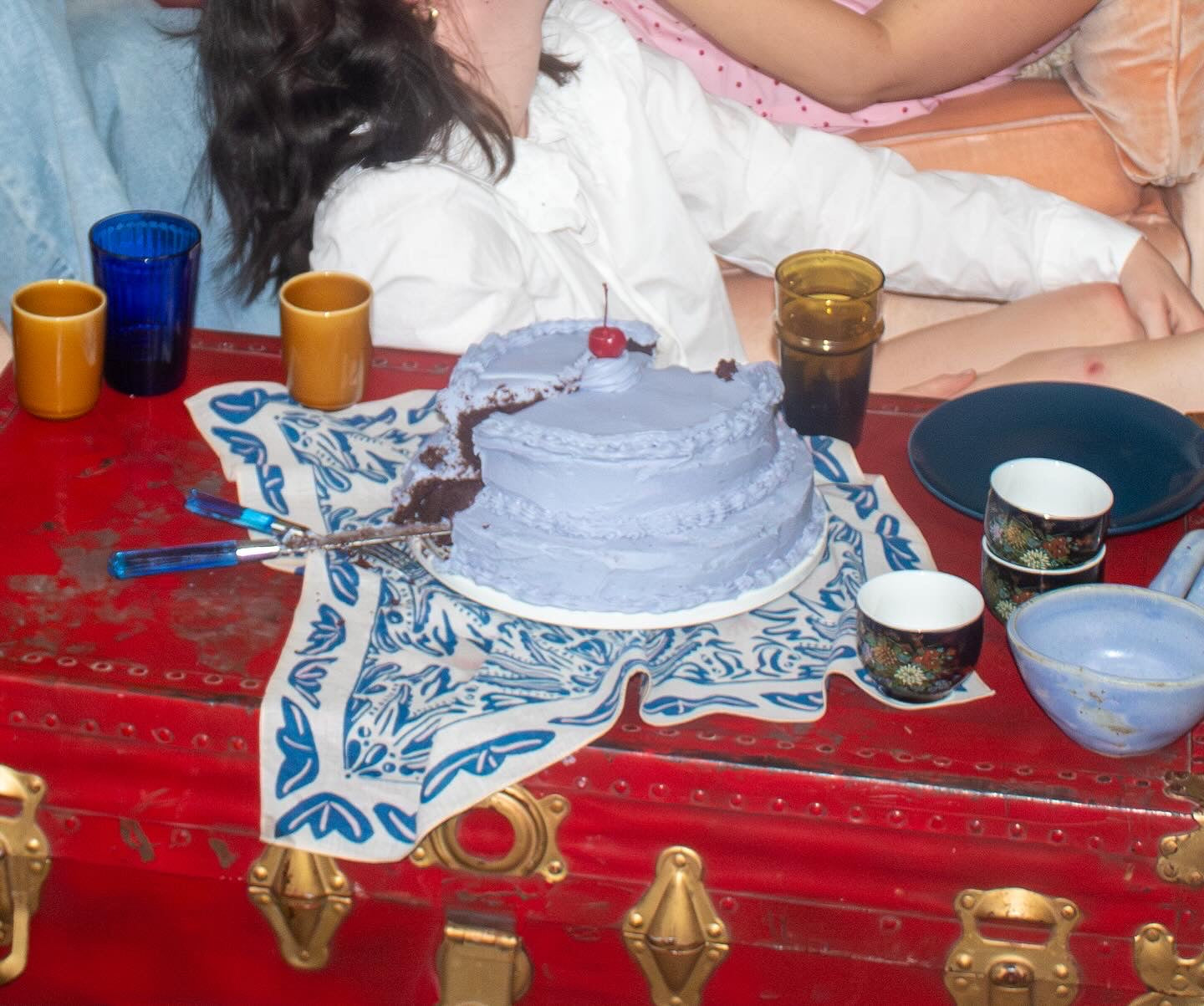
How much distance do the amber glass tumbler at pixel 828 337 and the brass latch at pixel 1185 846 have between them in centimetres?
53

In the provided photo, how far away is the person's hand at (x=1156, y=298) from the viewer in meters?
2.03

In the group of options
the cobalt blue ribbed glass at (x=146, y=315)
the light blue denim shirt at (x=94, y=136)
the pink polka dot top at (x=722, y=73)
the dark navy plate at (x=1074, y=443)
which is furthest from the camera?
the pink polka dot top at (x=722, y=73)

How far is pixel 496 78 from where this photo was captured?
71.2 inches

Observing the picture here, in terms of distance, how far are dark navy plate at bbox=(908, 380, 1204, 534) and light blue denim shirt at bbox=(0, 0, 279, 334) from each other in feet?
2.99

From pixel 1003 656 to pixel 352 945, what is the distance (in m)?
0.60

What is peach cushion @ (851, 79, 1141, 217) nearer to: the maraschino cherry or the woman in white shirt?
the woman in white shirt

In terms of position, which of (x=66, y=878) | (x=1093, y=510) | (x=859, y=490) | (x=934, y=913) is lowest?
(x=66, y=878)

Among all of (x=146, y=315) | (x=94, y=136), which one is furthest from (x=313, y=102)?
(x=94, y=136)

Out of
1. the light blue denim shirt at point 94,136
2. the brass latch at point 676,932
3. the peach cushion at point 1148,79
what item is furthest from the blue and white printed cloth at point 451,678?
the peach cushion at point 1148,79

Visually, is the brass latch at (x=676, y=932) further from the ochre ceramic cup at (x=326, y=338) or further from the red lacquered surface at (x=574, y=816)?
the ochre ceramic cup at (x=326, y=338)

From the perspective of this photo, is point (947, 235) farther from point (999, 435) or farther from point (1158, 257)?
point (999, 435)

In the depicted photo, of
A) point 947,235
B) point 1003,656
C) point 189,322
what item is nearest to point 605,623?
point 1003,656

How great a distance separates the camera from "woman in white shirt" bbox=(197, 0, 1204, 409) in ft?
5.66

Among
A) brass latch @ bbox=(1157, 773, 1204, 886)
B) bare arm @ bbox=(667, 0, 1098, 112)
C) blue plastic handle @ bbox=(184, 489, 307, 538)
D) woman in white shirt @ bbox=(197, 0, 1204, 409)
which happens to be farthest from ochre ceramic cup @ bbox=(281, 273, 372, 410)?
brass latch @ bbox=(1157, 773, 1204, 886)
